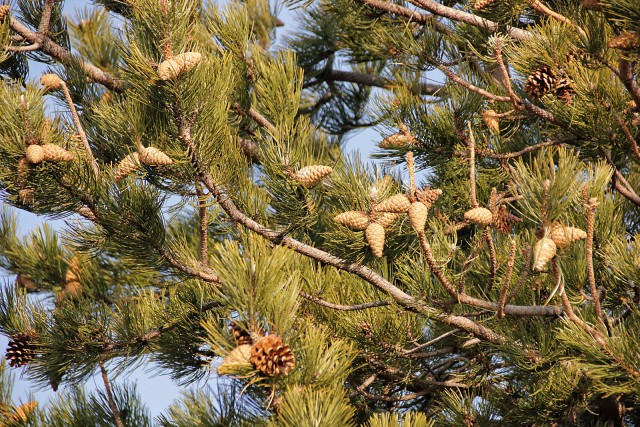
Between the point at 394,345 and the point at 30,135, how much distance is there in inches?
35.1

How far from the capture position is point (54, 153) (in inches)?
52.6

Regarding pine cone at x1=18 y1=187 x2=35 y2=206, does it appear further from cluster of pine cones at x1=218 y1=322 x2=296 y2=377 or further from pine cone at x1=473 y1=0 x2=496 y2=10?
pine cone at x1=473 y1=0 x2=496 y2=10

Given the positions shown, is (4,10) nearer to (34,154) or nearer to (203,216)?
(34,154)

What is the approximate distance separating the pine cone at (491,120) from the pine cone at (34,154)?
955 mm

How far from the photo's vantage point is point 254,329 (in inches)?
42.9

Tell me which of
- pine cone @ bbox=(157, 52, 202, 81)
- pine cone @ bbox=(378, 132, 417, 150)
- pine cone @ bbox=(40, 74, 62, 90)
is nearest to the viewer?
pine cone @ bbox=(157, 52, 202, 81)

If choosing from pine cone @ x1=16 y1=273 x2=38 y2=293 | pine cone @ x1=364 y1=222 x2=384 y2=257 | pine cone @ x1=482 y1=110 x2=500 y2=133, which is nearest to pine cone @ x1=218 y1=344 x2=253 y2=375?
pine cone @ x1=364 y1=222 x2=384 y2=257

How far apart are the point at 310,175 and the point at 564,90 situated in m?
0.71

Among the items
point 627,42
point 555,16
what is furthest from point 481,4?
point 627,42

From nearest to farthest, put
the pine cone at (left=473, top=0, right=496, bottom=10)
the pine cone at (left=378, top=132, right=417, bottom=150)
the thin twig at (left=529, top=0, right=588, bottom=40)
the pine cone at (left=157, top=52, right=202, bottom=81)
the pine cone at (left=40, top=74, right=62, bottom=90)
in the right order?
1. the pine cone at (left=157, top=52, right=202, bottom=81)
2. the thin twig at (left=529, top=0, right=588, bottom=40)
3. the pine cone at (left=40, top=74, right=62, bottom=90)
4. the pine cone at (left=473, top=0, right=496, bottom=10)
5. the pine cone at (left=378, top=132, right=417, bottom=150)

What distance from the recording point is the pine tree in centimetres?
118

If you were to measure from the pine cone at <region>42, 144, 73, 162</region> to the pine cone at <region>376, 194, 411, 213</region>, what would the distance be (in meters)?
0.57

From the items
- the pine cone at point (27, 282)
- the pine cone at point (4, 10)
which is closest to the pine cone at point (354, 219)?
the pine cone at point (4, 10)

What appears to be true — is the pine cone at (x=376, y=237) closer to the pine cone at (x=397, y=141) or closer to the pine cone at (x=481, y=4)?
the pine cone at (x=397, y=141)
